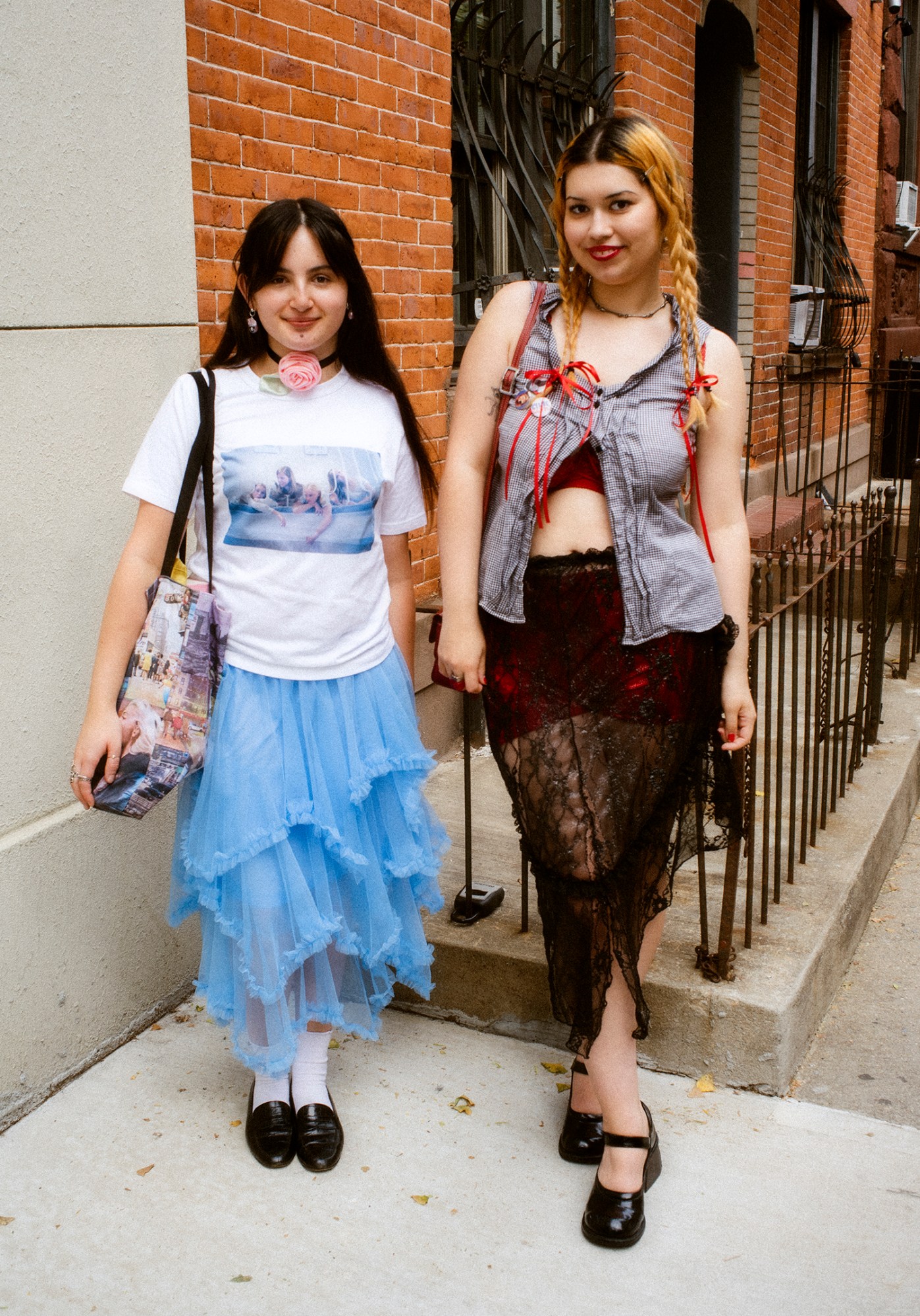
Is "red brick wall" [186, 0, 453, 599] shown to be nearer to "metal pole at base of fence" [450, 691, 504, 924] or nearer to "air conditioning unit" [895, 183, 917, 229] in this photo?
"metal pole at base of fence" [450, 691, 504, 924]

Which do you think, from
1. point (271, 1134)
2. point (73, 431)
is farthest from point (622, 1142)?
point (73, 431)

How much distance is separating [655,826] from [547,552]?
60 cm

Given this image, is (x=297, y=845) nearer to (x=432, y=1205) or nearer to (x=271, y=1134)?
(x=271, y=1134)

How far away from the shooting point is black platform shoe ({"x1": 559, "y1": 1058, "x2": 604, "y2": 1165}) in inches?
106

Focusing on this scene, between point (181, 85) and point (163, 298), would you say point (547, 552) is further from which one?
point (181, 85)

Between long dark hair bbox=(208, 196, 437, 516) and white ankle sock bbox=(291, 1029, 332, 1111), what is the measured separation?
1261mm

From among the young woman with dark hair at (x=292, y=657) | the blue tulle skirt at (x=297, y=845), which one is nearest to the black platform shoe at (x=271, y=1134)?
the young woman with dark hair at (x=292, y=657)

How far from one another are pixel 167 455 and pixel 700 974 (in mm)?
1766

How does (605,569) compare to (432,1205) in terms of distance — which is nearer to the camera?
(605,569)

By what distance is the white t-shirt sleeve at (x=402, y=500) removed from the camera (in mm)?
2633

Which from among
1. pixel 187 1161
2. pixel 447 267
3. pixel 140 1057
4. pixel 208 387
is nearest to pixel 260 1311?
pixel 187 1161

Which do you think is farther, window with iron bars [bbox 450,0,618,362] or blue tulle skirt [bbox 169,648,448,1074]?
window with iron bars [bbox 450,0,618,362]

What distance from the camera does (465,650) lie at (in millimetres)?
2357

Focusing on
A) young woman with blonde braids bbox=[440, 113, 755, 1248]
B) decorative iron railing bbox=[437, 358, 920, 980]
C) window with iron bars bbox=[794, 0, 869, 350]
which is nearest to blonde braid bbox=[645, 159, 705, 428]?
young woman with blonde braids bbox=[440, 113, 755, 1248]
